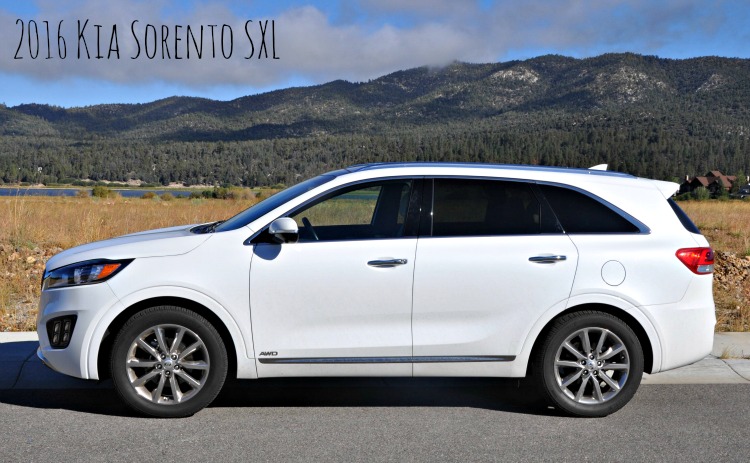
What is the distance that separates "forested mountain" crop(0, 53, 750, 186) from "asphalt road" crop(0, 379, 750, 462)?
221ft

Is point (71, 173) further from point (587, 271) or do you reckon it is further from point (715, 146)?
point (587, 271)

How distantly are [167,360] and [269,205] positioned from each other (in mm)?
1279

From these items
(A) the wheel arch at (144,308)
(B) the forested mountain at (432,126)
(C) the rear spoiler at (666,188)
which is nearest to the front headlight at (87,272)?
(A) the wheel arch at (144,308)

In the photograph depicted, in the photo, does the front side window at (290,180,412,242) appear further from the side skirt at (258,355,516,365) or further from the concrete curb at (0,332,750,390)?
the concrete curb at (0,332,750,390)

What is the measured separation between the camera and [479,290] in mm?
5684

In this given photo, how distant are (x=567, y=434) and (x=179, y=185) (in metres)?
106

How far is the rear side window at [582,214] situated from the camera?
19.4ft

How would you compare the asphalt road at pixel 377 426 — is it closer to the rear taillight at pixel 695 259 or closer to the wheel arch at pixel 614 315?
the wheel arch at pixel 614 315

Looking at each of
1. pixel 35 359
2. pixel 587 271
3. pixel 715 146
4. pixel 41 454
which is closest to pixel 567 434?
pixel 587 271

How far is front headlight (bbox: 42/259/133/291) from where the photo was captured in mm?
5613

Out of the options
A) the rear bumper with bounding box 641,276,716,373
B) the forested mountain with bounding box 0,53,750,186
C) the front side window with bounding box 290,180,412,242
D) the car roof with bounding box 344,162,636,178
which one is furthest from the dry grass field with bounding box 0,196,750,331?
the forested mountain with bounding box 0,53,750,186

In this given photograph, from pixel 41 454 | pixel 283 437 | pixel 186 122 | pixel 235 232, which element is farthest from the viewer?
pixel 186 122

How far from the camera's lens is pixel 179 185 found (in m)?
108

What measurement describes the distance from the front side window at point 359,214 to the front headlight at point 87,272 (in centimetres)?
122
